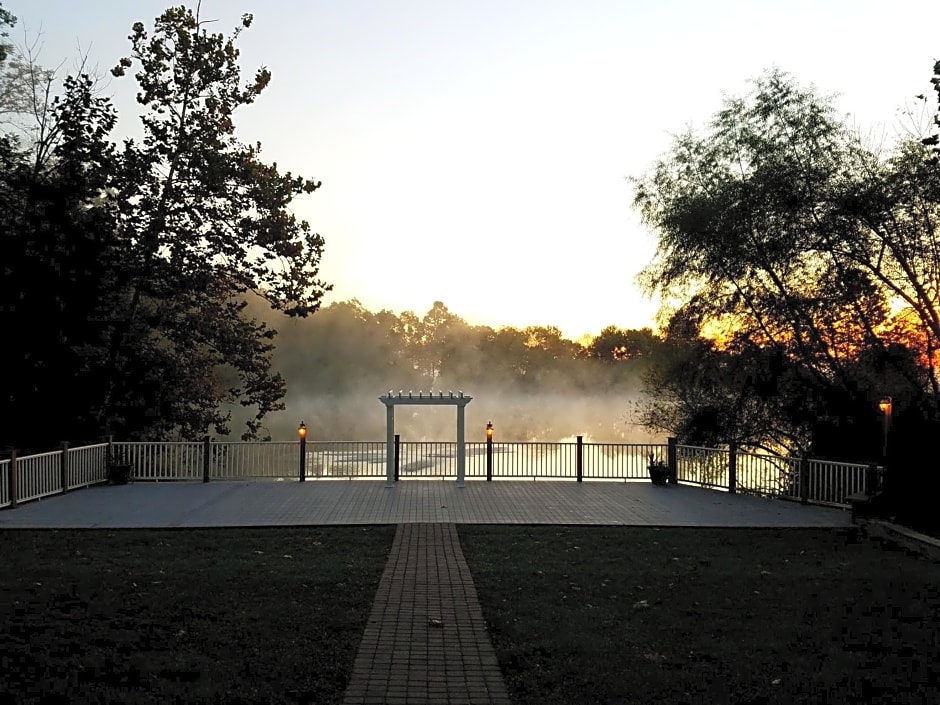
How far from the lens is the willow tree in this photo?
1841 centimetres

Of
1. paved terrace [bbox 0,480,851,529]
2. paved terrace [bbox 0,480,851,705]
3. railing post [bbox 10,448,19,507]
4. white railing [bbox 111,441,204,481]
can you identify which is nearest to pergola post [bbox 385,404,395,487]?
paved terrace [bbox 0,480,851,529]

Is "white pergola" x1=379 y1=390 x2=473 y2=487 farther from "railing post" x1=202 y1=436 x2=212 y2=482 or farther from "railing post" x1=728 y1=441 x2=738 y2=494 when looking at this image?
"railing post" x1=728 y1=441 x2=738 y2=494

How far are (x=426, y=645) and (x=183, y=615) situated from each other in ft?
8.31

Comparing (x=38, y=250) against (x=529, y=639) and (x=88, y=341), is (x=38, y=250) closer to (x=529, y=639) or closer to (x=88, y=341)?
(x=88, y=341)

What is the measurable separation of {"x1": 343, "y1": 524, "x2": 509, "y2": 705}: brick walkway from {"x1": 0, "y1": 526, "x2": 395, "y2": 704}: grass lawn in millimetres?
196

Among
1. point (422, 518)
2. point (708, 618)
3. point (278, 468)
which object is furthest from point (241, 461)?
point (708, 618)

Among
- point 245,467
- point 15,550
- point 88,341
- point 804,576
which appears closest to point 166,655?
point 15,550

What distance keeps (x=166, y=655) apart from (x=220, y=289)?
67.3ft

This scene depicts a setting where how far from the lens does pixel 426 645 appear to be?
686cm

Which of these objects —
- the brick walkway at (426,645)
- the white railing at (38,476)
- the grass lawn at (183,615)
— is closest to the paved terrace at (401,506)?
the white railing at (38,476)

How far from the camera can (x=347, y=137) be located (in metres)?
25.1

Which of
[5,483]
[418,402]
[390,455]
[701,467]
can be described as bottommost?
[701,467]

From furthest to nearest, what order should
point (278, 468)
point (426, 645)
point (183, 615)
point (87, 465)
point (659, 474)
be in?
1. point (278, 468)
2. point (659, 474)
3. point (87, 465)
4. point (183, 615)
5. point (426, 645)

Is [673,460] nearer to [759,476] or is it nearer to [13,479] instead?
[759,476]
